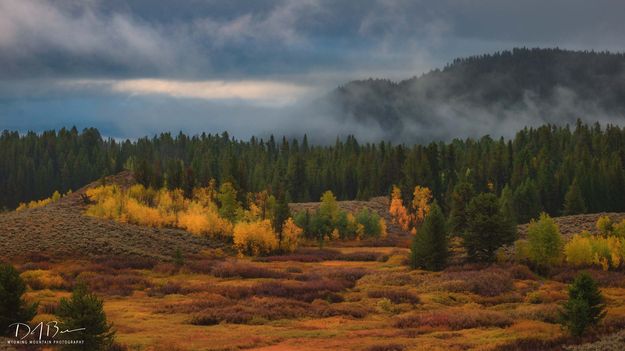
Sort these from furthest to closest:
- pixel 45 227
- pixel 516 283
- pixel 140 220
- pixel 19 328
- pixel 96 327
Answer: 1. pixel 140 220
2. pixel 45 227
3. pixel 516 283
4. pixel 19 328
5. pixel 96 327

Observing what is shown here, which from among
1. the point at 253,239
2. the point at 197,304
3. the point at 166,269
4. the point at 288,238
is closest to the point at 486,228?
the point at 288,238

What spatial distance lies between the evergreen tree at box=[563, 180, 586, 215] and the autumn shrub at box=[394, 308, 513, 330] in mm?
91744

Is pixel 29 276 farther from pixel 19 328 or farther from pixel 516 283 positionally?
pixel 516 283

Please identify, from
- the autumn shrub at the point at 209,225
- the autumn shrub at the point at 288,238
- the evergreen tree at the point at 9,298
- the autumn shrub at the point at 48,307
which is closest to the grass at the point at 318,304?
the autumn shrub at the point at 48,307

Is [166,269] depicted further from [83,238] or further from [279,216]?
[279,216]

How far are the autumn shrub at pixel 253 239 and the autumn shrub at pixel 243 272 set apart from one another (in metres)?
20.1

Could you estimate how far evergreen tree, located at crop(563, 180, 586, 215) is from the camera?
130 m

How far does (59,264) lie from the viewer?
71250 millimetres

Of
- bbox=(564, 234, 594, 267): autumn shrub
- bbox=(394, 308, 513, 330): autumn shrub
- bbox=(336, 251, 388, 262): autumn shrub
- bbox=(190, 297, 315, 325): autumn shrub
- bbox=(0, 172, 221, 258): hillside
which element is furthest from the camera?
bbox=(336, 251, 388, 262): autumn shrub

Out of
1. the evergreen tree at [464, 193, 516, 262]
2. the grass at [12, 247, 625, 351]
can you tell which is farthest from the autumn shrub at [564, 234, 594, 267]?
the grass at [12, 247, 625, 351]

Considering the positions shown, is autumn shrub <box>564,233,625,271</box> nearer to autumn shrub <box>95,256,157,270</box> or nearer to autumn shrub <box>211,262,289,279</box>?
autumn shrub <box>211,262,289,279</box>

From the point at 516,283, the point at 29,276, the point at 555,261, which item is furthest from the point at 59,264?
the point at 555,261

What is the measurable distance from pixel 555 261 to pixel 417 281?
19.1 metres

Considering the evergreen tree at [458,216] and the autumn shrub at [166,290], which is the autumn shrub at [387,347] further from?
the evergreen tree at [458,216]
